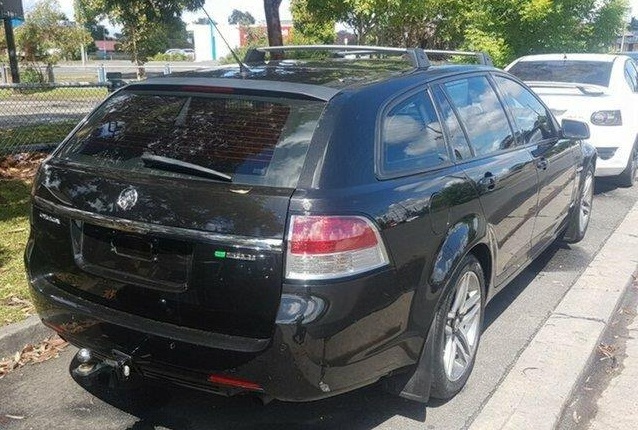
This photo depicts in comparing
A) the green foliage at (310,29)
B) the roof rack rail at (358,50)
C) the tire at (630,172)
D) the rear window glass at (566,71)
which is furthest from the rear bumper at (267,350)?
the green foliage at (310,29)

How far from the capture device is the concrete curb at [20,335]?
381 cm

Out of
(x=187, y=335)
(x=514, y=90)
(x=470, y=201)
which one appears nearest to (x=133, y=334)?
(x=187, y=335)

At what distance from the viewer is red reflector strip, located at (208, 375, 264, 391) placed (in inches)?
104

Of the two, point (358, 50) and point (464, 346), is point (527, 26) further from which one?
point (464, 346)

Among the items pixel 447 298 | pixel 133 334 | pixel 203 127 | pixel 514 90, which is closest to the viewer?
pixel 133 334

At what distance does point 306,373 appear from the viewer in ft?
8.50

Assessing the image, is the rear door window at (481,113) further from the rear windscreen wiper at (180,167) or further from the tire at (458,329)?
the rear windscreen wiper at (180,167)

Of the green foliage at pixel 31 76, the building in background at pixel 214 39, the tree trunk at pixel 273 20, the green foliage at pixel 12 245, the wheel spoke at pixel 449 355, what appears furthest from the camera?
the building in background at pixel 214 39

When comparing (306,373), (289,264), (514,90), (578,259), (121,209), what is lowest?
(578,259)

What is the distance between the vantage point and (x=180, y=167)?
9.35 ft

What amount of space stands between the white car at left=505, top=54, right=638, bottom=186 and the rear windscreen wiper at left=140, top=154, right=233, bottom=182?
230 inches

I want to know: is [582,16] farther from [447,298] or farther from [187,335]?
[187,335]

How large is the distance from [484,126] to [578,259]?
95.4 inches

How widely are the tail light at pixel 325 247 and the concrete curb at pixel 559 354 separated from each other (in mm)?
1174
